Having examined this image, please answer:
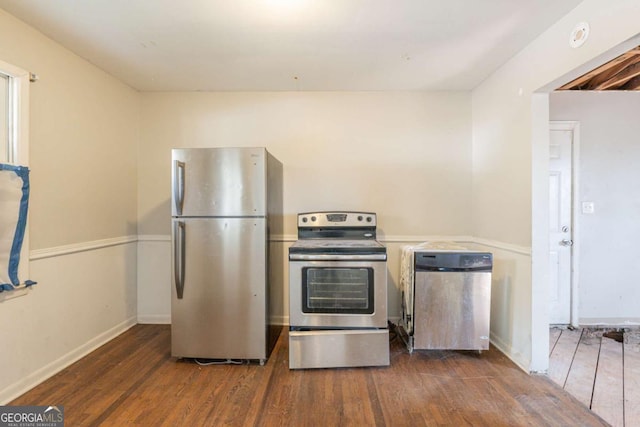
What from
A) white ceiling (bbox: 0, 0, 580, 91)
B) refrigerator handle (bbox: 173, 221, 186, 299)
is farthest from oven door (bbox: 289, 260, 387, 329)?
white ceiling (bbox: 0, 0, 580, 91)

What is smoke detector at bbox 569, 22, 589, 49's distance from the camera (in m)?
1.69

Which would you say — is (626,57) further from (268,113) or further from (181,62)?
(181,62)

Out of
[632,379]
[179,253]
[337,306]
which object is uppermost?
[179,253]

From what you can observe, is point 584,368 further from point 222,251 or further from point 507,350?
point 222,251

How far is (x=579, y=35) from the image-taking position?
68.2 inches

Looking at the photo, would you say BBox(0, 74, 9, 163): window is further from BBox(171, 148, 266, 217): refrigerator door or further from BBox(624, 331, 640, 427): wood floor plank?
BBox(624, 331, 640, 427): wood floor plank

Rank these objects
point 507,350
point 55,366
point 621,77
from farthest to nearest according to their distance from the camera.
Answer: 1. point 621,77
2. point 507,350
3. point 55,366

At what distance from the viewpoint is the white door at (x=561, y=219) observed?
3.00 m

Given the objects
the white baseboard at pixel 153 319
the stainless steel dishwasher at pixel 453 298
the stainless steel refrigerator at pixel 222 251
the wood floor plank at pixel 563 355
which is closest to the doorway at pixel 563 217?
the wood floor plank at pixel 563 355

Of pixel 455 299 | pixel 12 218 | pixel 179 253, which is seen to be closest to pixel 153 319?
pixel 179 253

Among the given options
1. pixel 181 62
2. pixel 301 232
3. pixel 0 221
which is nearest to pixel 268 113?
pixel 181 62

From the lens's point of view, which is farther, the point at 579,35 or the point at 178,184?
the point at 178,184

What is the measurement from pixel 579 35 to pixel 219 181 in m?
2.43

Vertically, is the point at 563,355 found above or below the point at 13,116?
below
